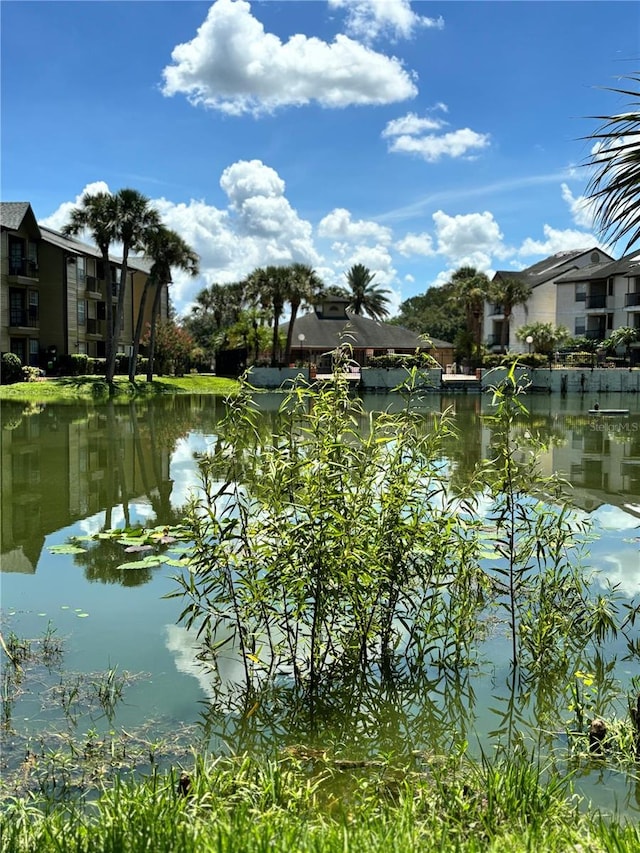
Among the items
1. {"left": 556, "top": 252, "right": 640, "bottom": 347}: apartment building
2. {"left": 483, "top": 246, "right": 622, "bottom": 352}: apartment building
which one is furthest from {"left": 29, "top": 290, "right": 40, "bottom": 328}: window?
{"left": 556, "top": 252, "right": 640, "bottom": 347}: apartment building

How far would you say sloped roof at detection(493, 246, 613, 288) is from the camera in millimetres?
80250

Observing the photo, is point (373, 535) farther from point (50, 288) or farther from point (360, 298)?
point (360, 298)

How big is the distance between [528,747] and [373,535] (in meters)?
1.90

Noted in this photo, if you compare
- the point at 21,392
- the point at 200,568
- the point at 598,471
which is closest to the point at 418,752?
the point at 200,568

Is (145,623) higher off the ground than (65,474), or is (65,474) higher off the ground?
(65,474)

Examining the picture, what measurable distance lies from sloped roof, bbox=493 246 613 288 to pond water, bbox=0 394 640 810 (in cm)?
6428

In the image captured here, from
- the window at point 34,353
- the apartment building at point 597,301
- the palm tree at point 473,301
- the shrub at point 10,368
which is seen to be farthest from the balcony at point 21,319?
the apartment building at point 597,301

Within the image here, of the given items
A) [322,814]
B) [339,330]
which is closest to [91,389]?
[339,330]

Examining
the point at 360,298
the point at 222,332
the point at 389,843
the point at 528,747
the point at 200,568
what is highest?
the point at 360,298

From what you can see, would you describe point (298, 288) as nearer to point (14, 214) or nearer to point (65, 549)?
point (14, 214)

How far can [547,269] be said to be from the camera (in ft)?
279

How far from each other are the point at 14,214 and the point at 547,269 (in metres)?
58.2

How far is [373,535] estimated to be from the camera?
592cm

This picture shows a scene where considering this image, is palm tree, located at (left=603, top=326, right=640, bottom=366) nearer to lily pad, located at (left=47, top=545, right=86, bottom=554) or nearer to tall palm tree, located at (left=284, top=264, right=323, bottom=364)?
tall palm tree, located at (left=284, top=264, right=323, bottom=364)
